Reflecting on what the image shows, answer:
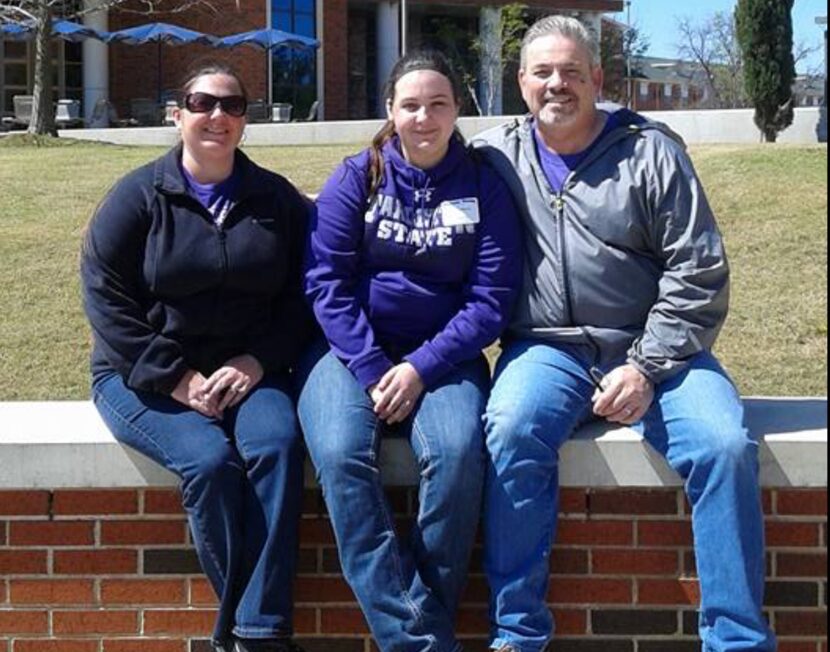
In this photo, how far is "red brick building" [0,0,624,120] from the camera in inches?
1481

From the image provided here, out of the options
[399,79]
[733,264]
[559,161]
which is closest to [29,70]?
[733,264]

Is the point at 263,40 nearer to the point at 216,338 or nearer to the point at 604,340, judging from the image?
the point at 216,338

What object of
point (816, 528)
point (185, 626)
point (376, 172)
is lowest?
point (185, 626)

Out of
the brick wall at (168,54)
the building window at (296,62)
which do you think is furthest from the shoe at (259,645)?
the building window at (296,62)

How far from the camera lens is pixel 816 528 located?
3.64 m

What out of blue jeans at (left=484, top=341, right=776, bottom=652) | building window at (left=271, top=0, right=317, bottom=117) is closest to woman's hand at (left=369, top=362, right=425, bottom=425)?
blue jeans at (left=484, top=341, right=776, bottom=652)

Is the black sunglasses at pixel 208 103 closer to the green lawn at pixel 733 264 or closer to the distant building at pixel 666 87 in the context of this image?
the green lawn at pixel 733 264

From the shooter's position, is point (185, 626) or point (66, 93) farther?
point (66, 93)

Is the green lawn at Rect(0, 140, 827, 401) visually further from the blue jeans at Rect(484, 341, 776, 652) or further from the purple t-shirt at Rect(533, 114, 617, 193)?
the blue jeans at Rect(484, 341, 776, 652)

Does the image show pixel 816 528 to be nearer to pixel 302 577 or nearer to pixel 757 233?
pixel 302 577

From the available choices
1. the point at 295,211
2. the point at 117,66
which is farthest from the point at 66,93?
the point at 295,211

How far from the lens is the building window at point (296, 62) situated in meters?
40.4

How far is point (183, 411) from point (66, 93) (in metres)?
36.0

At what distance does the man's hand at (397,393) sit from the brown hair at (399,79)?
53 centimetres
